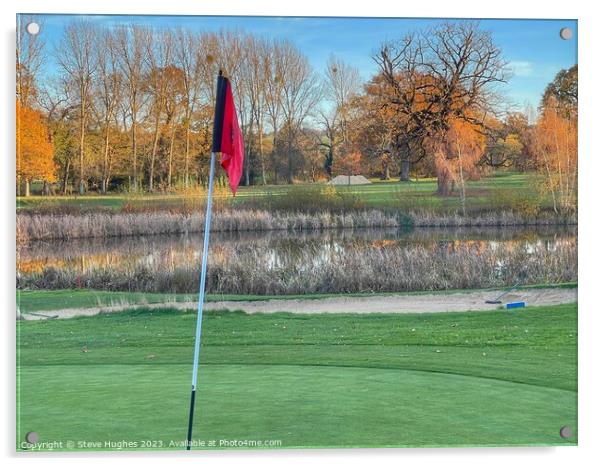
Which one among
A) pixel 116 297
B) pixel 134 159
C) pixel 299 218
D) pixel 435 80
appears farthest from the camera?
pixel 116 297

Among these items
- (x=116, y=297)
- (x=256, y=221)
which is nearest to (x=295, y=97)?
(x=256, y=221)

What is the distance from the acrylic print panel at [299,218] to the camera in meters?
7.12

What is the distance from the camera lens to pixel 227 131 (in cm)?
643

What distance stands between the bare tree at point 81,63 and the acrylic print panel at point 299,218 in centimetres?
2

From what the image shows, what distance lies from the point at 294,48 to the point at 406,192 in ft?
6.26

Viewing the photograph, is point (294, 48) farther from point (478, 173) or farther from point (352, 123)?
point (478, 173)

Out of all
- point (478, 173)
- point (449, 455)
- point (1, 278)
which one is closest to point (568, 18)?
point (478, 173)

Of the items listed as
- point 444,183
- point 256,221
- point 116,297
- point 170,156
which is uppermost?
point 170,156

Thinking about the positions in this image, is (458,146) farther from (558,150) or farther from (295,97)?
(295,97)

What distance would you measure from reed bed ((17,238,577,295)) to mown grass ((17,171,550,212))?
0.66 metres

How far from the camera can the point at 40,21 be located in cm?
749

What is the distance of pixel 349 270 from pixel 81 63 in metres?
3.99

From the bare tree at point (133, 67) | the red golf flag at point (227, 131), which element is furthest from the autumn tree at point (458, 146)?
the red golf flag at point (227, 131)

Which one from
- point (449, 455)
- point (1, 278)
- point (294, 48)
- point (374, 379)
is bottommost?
point (449, 455)
